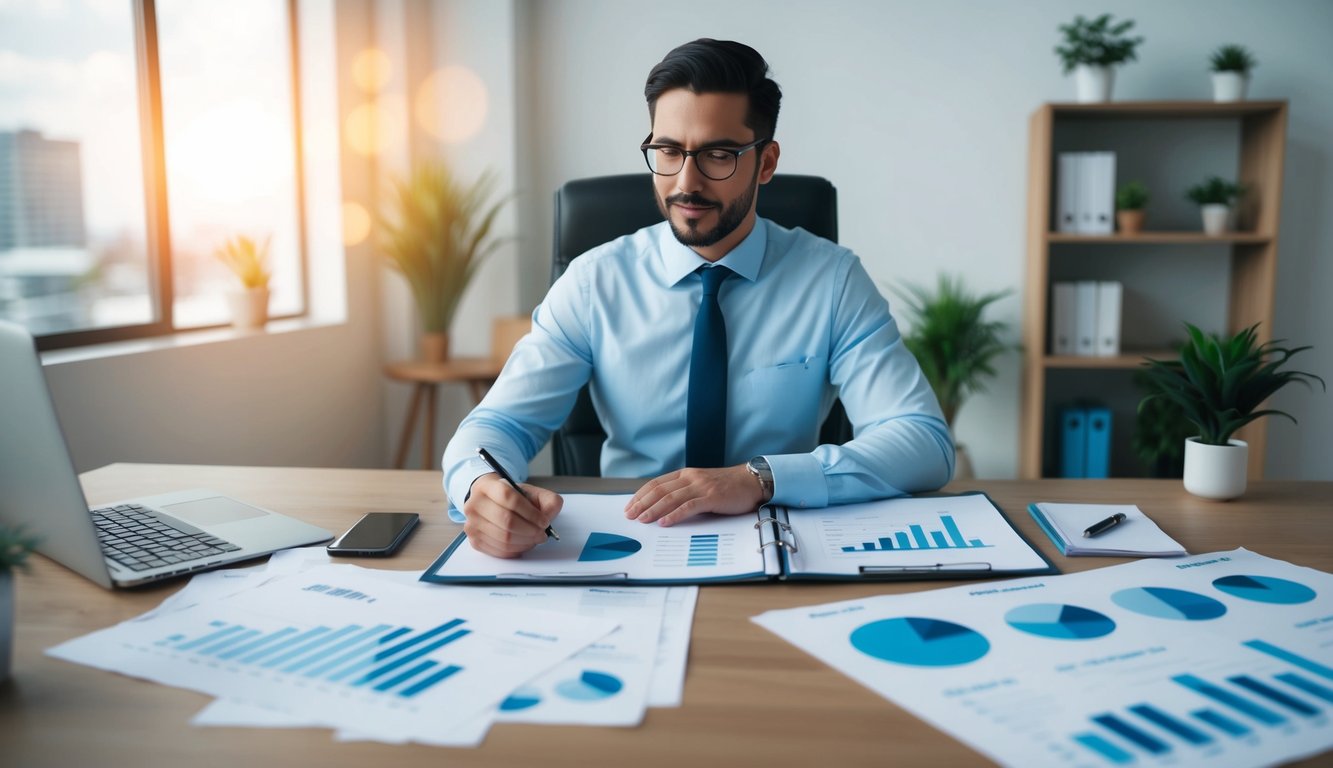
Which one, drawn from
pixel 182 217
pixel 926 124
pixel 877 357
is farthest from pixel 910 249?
pixel 182 217

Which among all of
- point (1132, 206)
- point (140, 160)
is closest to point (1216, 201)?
point (1132, 206)

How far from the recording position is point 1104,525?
105 centimetres

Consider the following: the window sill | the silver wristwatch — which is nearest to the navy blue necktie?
the silver wristwatch

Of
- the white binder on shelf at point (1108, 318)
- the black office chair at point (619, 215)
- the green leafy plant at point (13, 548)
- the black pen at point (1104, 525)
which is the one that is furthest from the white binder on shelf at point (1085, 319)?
the green leafy plant at point (13, 548)

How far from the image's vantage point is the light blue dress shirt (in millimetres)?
1513

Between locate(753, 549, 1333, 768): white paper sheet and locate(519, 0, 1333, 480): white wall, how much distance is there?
2.73 meters

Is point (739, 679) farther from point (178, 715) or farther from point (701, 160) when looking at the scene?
point (701, 160)

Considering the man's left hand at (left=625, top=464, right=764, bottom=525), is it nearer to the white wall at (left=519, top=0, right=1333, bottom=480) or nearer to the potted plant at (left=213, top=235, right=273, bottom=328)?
the potted plant at (left=213, top=235, right=273, bottom=328)

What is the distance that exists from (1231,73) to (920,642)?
3.11 metres

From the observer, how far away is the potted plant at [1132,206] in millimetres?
3154

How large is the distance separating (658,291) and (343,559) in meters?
0.76

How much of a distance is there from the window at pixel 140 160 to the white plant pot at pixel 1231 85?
A: 3187 mm

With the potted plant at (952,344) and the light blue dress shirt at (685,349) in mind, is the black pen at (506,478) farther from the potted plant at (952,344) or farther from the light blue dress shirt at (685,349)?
the potted plant at (952,344)

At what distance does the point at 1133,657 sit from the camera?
2.35ft
